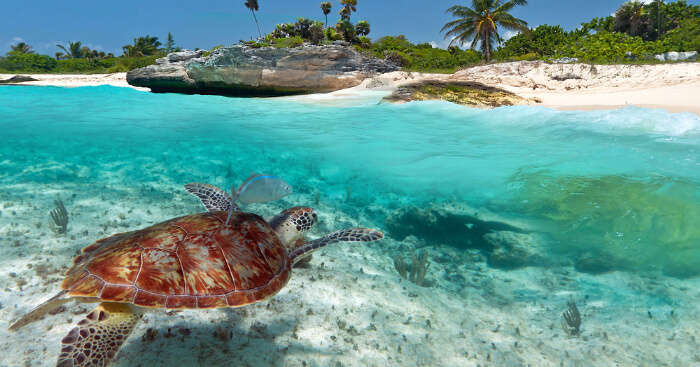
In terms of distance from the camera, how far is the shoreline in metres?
11.0

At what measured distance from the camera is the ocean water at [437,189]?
10.9ft

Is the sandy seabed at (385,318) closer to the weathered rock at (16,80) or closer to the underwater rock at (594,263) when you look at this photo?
the underwater rock at (594,263)

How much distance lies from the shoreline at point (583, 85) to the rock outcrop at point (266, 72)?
123 cm

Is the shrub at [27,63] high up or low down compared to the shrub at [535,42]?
down

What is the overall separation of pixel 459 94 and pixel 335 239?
13.0m

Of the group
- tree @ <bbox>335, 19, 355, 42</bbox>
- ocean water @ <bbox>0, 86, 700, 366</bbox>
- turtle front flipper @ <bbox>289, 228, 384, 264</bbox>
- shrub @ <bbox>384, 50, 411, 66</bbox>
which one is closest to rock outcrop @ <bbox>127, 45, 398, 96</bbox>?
shrub @ <bbox>384, 50, 411, 66</bbox>

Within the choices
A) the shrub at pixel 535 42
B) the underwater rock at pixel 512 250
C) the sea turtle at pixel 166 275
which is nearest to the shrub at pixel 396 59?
the shrub at pixel 535 42

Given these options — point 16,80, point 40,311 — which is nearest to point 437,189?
point 40,311

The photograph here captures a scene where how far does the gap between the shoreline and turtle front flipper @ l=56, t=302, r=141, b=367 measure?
13445 millimetres

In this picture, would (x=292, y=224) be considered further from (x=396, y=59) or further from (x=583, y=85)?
(x=396, y=59)

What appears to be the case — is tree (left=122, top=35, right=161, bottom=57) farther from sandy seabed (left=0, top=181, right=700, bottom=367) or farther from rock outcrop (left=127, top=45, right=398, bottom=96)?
sandy seabed (left=0, top=181, right=700, bottom=367)

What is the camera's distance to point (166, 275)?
210 centimetres

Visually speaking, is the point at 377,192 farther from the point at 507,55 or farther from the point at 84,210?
the point at 507,55

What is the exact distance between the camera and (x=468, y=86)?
1420 cm
